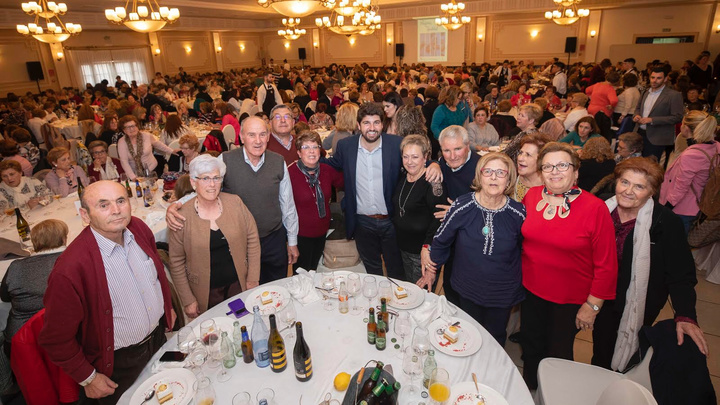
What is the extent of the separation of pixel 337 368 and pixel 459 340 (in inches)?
24.3

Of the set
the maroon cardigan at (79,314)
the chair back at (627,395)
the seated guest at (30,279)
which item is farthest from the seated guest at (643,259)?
the seated guest at (30,279)

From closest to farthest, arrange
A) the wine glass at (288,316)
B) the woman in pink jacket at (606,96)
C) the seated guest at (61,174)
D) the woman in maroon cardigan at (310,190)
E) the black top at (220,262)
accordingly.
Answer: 1. the wine glass at (288,316)
2. the black top at (220,262)
3. the woman in maroon cardigan at (310,190)
4. the seated guest at (61,174)
5. the woman in pink jacket at (606,96)

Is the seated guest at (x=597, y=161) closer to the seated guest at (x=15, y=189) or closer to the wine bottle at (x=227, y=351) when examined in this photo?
the wine bottle at (x=227, y=351)

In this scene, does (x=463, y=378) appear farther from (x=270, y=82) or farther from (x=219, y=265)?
(x=270, y=82)

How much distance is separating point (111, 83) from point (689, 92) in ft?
66.3

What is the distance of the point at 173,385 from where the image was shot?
1708 mm

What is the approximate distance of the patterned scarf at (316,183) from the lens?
307 centimetres

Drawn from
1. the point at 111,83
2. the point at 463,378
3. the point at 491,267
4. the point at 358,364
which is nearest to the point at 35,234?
the point at 358,364

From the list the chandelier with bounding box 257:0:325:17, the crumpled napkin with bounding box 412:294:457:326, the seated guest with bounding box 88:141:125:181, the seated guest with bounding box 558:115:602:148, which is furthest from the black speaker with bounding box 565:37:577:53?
the crumpled napkin with bounding box 412:294:457:326

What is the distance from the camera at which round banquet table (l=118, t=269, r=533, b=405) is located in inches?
65.9

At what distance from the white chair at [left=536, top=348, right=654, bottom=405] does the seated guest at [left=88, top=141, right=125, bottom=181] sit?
4681mm

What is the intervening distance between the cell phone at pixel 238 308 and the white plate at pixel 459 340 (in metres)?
1.03

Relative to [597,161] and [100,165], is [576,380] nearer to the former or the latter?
[597,161]

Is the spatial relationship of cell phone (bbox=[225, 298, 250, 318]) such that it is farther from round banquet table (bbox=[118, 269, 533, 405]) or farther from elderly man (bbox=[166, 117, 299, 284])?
elderly man (bbox=[166, 117, 299, 284])
